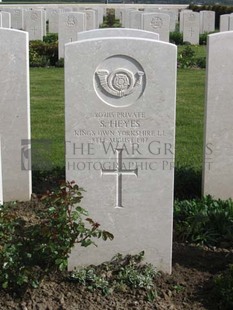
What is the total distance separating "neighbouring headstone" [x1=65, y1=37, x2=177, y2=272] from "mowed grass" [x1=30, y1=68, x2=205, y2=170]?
2.58m

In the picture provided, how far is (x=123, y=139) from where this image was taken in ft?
14.8

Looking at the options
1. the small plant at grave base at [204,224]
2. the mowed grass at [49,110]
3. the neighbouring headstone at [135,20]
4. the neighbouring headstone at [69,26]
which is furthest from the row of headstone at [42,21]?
the small plant at grave base at [204,224]

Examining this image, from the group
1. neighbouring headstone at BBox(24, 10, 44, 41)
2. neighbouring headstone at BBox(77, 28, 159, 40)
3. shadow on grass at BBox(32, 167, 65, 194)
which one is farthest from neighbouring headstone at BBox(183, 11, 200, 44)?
neighbouring headstone at BBox(77, 28, 159, 40)

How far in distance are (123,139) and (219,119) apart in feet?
5.99

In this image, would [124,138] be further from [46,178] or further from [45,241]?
[46,178]

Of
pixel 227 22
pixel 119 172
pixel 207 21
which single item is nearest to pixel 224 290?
pixel 119 172

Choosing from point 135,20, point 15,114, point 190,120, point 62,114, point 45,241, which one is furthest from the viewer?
point 135,20

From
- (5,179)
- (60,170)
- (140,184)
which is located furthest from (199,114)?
(140,184)

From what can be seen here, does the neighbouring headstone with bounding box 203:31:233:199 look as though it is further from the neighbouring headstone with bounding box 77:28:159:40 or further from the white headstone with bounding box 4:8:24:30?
the white headstone with bounding box 4:8:24:30

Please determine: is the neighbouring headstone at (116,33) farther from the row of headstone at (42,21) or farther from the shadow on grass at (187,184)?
the row of headstone at (42,21)

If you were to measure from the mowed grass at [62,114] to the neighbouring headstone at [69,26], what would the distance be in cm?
210

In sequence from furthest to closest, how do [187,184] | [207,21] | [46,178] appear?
[207,21] → [46,178] → [187,184]

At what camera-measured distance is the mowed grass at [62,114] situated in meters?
7.88

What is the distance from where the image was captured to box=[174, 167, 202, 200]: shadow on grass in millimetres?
6450
